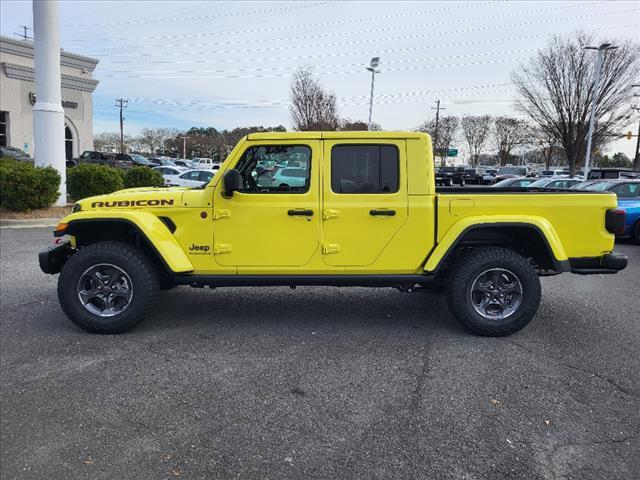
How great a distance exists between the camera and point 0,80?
3127 cm

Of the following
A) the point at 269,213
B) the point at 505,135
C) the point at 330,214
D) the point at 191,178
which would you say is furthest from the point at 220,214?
the point at 505,135

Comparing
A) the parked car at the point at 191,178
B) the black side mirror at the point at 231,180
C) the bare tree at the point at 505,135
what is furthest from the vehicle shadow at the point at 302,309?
the bare tree at the point at 505,135

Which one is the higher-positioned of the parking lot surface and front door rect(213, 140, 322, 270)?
front door rect(213, 140, 322, 270)

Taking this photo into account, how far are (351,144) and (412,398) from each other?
2412 millimetres

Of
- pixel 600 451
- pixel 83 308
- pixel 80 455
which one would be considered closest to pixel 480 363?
pixel 600 451

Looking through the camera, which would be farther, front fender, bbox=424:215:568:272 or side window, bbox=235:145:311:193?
side window, bbox=235:145:311:193

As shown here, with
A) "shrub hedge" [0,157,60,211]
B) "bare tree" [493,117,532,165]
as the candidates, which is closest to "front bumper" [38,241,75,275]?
"shrub hedge" [0,157,60,211]

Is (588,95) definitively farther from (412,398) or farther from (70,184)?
(412,398)

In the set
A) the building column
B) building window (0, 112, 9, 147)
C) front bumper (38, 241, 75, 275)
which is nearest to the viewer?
front bumper (38, 241, 75, 275)

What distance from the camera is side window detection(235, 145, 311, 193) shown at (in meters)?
4.81

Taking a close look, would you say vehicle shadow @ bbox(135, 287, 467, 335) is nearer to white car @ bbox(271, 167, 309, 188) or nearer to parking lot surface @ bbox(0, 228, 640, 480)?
parking lot surface @ bbox(0, 228, 640, 480)

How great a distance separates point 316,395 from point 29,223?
36.3 feet

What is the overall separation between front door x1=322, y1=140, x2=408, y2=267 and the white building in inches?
1228

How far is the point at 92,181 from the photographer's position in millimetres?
14242
